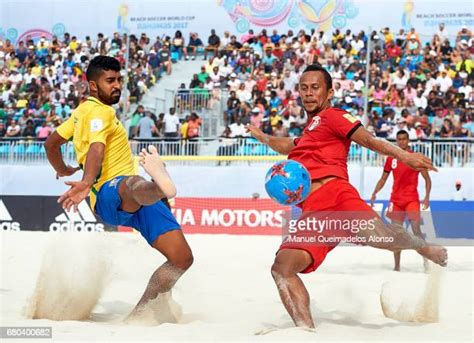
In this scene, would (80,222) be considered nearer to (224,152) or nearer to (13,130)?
(224,152)

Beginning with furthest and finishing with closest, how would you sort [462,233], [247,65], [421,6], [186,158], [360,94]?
[421,6] < [247,65] < [360,94] < [186,158] < [462,233]

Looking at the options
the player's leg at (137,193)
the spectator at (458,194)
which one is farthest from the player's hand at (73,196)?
the spectator at (458,194)

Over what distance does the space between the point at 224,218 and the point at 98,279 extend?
794cm

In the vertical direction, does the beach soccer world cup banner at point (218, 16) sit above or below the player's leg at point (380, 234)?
above

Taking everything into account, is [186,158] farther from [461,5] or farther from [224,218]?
[461,5]

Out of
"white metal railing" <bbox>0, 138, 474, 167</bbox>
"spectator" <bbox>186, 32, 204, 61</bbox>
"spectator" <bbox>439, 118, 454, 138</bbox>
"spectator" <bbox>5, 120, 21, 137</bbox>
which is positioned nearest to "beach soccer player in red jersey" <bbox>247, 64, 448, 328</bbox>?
"white metal railing" <bbox>0, 138, 474, 167</bbox>

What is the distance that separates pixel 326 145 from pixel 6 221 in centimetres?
1097

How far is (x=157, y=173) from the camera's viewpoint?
184 inches

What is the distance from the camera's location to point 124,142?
5.31 m

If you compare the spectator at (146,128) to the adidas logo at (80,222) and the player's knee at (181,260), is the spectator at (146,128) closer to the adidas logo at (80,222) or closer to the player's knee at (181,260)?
the adidas logo at (80,222)

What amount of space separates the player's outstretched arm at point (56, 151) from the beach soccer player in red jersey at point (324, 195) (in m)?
1.64

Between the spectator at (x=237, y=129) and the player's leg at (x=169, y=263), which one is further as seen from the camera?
the spectator at (x=237, y=129)

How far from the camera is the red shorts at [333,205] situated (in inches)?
187

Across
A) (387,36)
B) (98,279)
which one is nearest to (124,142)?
(98,279)
